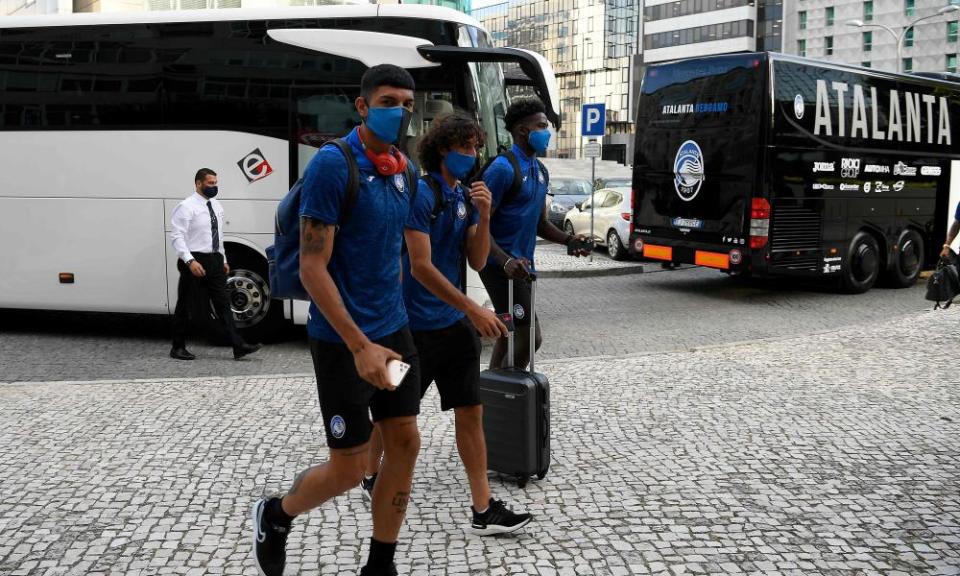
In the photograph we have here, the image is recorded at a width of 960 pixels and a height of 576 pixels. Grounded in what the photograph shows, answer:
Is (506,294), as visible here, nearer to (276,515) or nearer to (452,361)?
(452,361)

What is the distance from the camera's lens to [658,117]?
14898 millimetres

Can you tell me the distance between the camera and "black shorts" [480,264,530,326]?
5578mm

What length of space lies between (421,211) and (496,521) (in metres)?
1.37

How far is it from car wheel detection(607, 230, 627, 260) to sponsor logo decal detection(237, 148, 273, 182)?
1074 centimetres

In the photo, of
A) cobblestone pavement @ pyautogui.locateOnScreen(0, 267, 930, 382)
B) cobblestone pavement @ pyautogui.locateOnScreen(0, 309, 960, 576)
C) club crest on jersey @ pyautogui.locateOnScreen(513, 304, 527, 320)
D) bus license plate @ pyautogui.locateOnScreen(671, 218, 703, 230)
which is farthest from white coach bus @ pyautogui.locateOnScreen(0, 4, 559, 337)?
bus license plate @ pyautogui.locateOnScreen(671, 218, 703, 230)

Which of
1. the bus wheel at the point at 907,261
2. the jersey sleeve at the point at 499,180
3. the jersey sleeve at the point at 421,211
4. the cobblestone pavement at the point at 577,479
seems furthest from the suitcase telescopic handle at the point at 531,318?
the bus wheel at the point at 907,261

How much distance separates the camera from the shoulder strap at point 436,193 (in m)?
4.34

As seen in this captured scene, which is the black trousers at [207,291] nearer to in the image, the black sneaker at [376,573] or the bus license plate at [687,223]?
the black sneaker at [376,573]

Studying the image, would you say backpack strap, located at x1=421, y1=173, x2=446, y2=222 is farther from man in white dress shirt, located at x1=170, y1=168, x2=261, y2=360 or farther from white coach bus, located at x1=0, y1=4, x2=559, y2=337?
man in white dress shirt, located at x1=170, y1=168, x2=261, y2=360

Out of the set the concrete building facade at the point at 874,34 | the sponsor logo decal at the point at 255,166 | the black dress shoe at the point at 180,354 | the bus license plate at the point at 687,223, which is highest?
the concrete building facade at the point at 874,34

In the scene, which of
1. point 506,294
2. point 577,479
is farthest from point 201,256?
point 577,479

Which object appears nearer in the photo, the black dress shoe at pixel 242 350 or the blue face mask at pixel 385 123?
the blue face mask at pixel 385 123

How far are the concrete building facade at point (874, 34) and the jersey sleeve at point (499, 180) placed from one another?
241 ft

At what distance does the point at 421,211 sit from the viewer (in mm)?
4164
